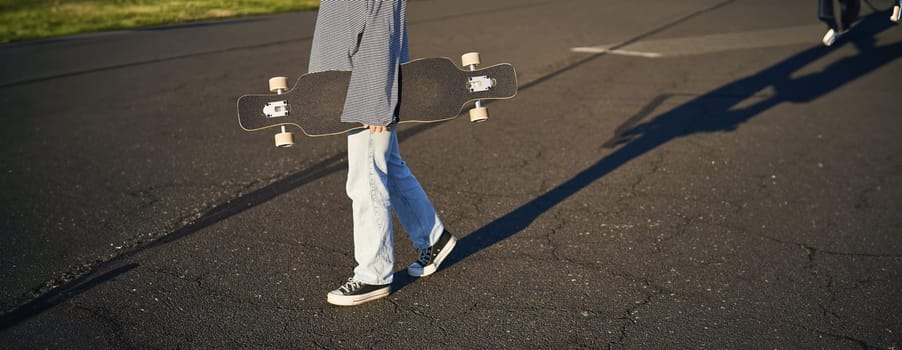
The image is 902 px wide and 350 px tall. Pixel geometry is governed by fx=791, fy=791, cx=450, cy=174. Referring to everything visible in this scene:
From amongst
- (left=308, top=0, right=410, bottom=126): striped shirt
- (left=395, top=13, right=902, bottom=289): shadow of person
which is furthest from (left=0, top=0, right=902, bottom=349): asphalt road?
(left=308, top=0, right=410, bottom=126): striped shirt

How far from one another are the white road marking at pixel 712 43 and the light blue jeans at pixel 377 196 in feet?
22.1

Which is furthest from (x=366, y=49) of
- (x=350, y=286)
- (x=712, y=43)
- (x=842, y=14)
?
(x=712, y=43)

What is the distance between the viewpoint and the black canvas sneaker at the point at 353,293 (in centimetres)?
374

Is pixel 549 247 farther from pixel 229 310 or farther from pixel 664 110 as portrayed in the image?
pixel 664 110

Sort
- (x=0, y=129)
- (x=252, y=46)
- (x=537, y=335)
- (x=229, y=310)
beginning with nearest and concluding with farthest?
(x=537, y=335) → (x=229, y=310) → (x=0, y=129) → (x=252, y=46)

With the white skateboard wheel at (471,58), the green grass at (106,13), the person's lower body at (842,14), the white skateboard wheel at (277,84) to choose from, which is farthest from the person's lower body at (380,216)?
the green grass at (106,13)

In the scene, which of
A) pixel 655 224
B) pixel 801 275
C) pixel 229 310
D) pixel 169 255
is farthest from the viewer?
pixel 655 224

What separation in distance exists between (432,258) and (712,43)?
25.8ft

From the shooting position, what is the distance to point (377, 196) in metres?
3.62

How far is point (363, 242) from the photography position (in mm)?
3703

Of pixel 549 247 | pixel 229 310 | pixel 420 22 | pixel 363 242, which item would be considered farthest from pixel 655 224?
pixel 420 22

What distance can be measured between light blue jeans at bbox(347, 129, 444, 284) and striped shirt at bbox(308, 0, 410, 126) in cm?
17

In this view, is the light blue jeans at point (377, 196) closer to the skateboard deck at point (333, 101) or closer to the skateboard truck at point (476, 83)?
the skateboard deck at point (333, 101)

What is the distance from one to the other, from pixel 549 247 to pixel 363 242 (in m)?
1.24
